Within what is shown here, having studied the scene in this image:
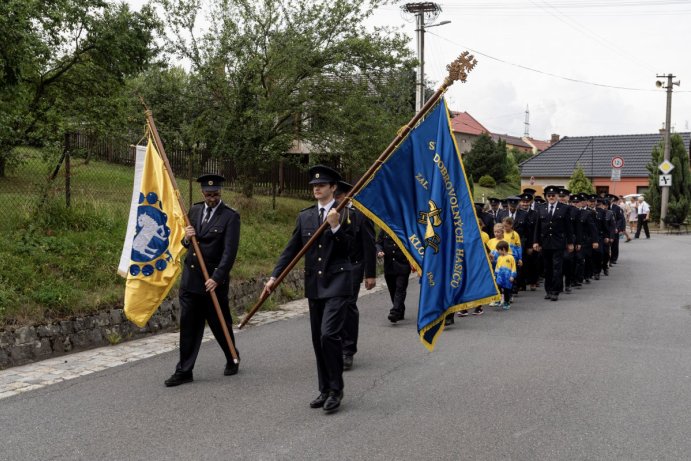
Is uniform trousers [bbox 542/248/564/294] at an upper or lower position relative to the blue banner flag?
lower

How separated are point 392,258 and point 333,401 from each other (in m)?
4.45

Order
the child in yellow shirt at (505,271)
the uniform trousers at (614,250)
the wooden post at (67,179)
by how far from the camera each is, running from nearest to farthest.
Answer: the wooden post at (67,179), the child in yellow shirt at (505,271), the uniform trousers at (614,250)

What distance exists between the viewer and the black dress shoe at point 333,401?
549 cm

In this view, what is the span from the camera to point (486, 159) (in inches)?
1981

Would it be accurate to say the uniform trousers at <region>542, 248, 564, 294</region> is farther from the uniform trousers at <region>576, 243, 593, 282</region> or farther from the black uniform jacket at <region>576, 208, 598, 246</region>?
the black uniform jacket at <region>576, 208, 598, 246</region>

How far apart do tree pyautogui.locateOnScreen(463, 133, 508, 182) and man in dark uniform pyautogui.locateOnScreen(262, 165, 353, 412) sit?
45148mm

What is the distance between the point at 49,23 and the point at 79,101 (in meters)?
1.61

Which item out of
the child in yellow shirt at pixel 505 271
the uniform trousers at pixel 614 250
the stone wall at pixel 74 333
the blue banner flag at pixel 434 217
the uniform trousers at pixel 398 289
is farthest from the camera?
the uniform trousers at pixel 614 250

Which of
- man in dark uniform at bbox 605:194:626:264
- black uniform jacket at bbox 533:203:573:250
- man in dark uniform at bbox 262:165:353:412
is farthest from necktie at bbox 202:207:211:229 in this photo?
man in dark uniform at bbox 605:194:626:264

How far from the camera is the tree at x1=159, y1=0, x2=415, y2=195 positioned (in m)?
16.2

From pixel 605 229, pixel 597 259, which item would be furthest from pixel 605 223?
pixel 597 259

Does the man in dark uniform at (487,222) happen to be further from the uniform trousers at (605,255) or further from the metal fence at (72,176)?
the metal fence at (72,176)

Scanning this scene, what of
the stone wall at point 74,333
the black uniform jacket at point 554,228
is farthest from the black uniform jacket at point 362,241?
the black uniform jacket at point 554,228

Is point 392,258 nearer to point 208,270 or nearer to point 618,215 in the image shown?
point 208,270
